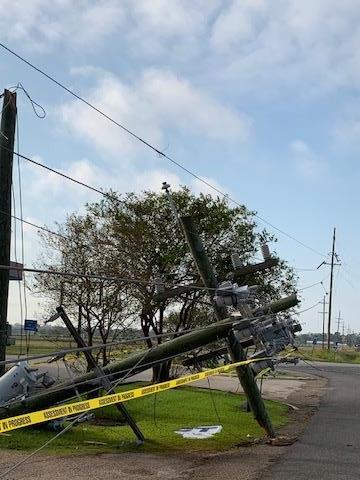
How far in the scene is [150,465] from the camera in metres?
9.98

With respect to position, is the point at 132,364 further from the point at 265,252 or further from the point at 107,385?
the point at 265,252

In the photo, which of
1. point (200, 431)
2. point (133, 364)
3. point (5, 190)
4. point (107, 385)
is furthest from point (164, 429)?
point (5, 190)

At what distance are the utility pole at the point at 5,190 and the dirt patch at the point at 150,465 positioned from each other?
2502mm

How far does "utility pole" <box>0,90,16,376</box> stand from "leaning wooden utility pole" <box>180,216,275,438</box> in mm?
3455

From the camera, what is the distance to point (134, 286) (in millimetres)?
21125

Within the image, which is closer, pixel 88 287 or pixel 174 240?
pixel 88 287

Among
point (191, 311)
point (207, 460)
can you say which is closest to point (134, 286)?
point (191, 311)

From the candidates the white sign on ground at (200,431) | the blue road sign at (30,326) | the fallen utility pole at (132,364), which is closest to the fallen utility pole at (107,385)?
the fallen utility pole at (132,364)

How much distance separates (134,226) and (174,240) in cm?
151

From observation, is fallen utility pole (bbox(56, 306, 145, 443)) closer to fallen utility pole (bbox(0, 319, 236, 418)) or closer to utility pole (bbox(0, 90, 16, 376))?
fallen utility pole (bbox(0, 319, 236, 418))

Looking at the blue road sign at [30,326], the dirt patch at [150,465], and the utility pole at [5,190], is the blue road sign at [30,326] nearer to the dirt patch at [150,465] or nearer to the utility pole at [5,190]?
the utility pole at [5,190]

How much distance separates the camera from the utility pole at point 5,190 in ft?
37.8

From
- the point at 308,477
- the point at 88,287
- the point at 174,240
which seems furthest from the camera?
the point at 174,240

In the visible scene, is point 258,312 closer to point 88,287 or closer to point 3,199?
point 3,199
